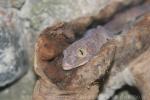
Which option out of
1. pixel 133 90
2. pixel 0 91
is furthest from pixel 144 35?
pixel 0 91

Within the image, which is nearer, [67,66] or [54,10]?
[67,66]

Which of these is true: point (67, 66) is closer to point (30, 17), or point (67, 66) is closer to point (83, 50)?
point (83, 50)

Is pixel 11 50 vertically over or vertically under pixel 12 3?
under

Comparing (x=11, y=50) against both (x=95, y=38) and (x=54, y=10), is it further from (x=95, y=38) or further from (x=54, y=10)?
(x=95, y=38)

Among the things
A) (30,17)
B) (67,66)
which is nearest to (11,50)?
(30,17)

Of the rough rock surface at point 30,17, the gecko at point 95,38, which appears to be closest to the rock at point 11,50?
the rough rock surface at point 30,17

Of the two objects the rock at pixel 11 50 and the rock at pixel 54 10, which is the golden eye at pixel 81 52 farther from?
the rock at pixel 11 50

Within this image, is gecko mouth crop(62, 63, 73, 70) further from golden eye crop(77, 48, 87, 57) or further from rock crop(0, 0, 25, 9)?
rock crop(0, 0, 25, 9)

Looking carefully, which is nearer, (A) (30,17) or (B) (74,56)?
(B) (74,56)
